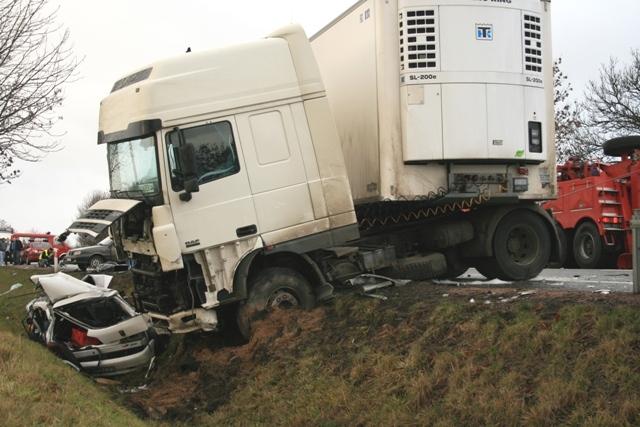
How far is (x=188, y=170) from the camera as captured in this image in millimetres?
7652

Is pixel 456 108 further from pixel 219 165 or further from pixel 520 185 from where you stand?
pixel 219 165

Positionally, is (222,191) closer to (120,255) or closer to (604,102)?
(120,255)

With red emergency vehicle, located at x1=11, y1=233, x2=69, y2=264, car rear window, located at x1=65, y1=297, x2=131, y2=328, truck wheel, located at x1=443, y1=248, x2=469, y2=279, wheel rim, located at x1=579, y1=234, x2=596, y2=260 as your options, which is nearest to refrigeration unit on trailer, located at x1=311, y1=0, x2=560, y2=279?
truck wheel, located at x1=443, y1=248, x2=469, y2=279

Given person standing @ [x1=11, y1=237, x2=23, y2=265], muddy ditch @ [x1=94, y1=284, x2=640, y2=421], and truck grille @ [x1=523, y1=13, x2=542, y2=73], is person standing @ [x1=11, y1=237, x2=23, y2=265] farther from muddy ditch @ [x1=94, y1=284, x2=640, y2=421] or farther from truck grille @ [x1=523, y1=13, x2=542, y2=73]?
truck grille @ [x1=523, y1=13, x2=542, y2=73]

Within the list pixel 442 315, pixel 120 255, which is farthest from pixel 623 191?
pixel 120 255

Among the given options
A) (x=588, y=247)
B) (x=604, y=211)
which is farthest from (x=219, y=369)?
(x=588, y=247)

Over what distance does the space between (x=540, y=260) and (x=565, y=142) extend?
23043mm

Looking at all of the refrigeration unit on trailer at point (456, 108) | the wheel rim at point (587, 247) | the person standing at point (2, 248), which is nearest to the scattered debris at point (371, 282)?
the refrigeration unit on trailer at point (456, 108)

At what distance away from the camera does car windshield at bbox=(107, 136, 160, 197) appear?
25.8 feet

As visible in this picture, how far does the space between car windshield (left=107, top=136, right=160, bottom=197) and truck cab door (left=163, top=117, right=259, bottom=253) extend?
0.24m

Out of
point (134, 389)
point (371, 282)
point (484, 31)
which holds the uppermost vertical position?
point (484, 31)

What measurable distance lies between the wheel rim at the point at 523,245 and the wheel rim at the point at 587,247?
622cm

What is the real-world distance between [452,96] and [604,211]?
7.99m

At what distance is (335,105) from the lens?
10758 mm
